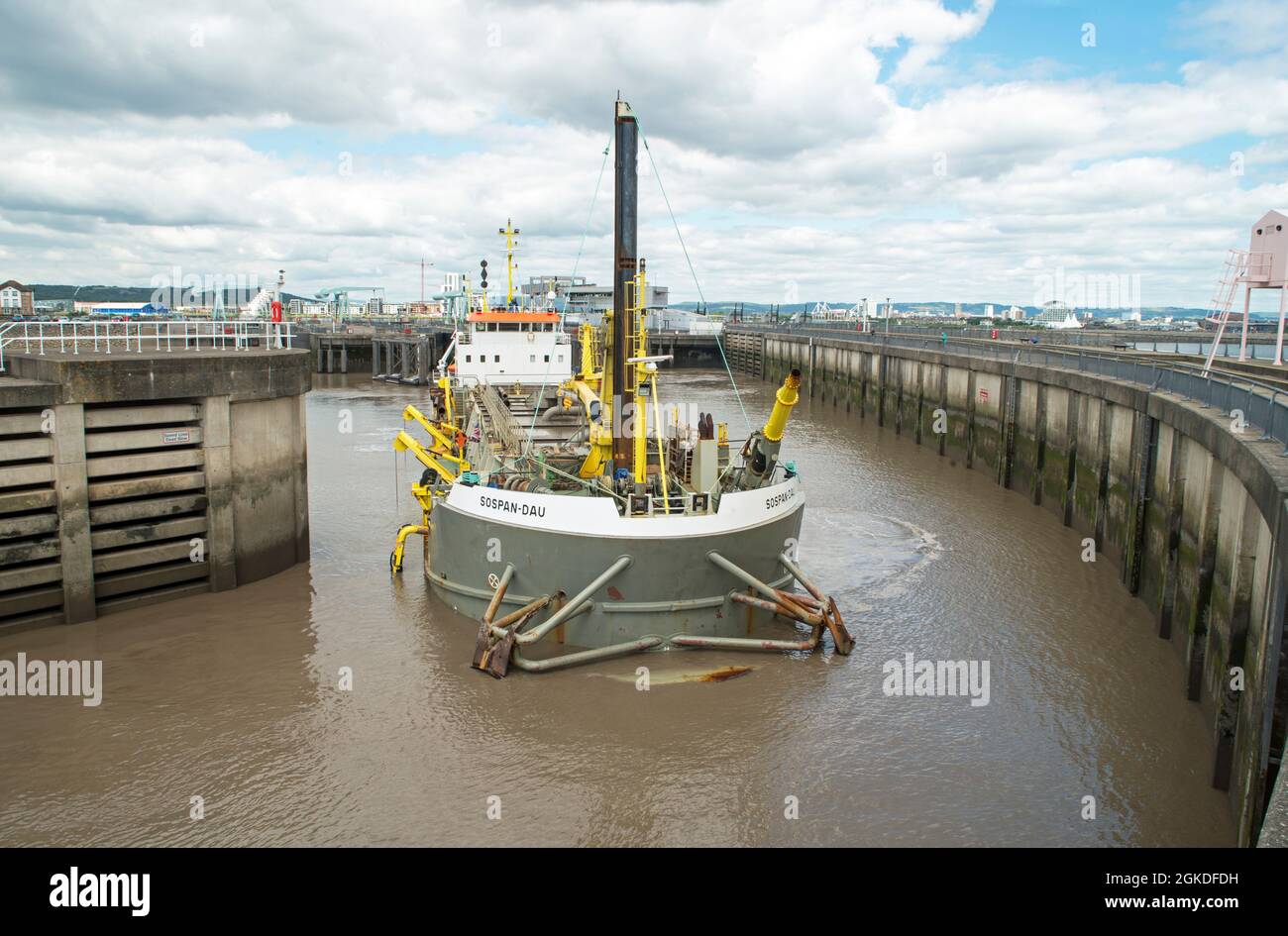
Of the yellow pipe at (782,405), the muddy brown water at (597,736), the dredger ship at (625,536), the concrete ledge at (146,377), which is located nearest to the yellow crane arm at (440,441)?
the dredger ship at (625,536)

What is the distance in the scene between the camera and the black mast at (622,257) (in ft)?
55.6

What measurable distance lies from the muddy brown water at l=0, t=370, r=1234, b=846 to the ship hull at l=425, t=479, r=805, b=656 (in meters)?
0.78

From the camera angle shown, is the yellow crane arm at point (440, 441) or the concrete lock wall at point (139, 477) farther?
the yellow crane arm at point (440, 441)

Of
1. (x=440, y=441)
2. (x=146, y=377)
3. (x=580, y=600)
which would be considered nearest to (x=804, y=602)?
(x=580, y=600)

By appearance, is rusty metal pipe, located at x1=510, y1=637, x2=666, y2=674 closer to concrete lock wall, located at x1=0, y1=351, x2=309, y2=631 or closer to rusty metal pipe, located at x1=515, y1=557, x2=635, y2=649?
rusty metal pipe, located at x1=515, y1=557, x2=635, y2=649

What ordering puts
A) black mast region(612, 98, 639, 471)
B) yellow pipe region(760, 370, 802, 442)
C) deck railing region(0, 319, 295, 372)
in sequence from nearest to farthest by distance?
yellow pipe region(760, 370, 802, 442), black mast region(612, 98, 639, 471), deck railing region(0, 319, 295, 372)

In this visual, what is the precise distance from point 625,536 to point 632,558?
1.26 feet

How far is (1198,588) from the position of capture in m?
13.9

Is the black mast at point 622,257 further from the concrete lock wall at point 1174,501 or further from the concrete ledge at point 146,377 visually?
the concrete lock wall at point 1174,501

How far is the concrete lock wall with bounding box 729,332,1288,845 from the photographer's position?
993 cm

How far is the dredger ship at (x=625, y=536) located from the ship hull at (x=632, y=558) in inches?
0.9

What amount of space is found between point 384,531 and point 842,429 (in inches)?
1171

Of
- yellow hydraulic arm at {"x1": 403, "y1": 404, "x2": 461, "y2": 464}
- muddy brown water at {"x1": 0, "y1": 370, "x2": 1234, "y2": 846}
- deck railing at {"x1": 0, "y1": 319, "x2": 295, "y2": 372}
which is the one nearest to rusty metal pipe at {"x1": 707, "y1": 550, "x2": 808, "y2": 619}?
muddy brown water at {"x1": 0, "y1": 370, "x2": 1234, "y2": 846}

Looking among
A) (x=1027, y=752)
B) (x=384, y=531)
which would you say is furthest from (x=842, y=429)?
(x=1027, y=752)
